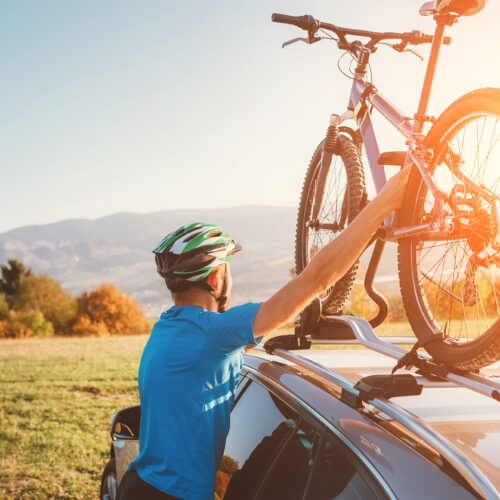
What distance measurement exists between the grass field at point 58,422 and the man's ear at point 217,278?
4.76 m

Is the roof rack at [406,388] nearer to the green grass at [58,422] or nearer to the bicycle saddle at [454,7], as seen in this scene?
the bicycle saddle at [454,7]

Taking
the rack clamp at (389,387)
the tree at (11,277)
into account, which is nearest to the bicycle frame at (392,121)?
the rack clamp at (389,387)

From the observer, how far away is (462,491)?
1281 mm

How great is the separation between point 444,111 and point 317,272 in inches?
35.2

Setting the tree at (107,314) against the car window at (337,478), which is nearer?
the car window at (337,478)

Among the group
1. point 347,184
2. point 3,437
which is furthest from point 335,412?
point 3,437

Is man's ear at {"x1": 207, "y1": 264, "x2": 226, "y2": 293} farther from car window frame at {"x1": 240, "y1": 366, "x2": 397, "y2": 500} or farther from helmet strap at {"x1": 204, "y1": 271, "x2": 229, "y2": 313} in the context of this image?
car window frame at {"x1": 240, "y1": 366, "x2": 397, "y2": 500}

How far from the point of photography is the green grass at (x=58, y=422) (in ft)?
21.6

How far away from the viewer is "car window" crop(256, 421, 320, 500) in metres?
1.78

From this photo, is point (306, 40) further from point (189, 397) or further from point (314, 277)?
point (189, 397)

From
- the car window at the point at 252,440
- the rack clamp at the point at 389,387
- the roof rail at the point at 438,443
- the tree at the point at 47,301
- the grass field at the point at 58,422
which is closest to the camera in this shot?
the roof rail at the point at 438,443

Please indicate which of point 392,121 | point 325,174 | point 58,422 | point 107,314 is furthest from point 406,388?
point 107,314

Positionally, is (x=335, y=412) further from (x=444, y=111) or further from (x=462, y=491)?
(x=444, y=111)

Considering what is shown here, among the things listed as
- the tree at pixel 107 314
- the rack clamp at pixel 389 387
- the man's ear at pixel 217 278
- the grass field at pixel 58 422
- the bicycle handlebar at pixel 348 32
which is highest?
the bicycle handlebar at pixel 348 32
